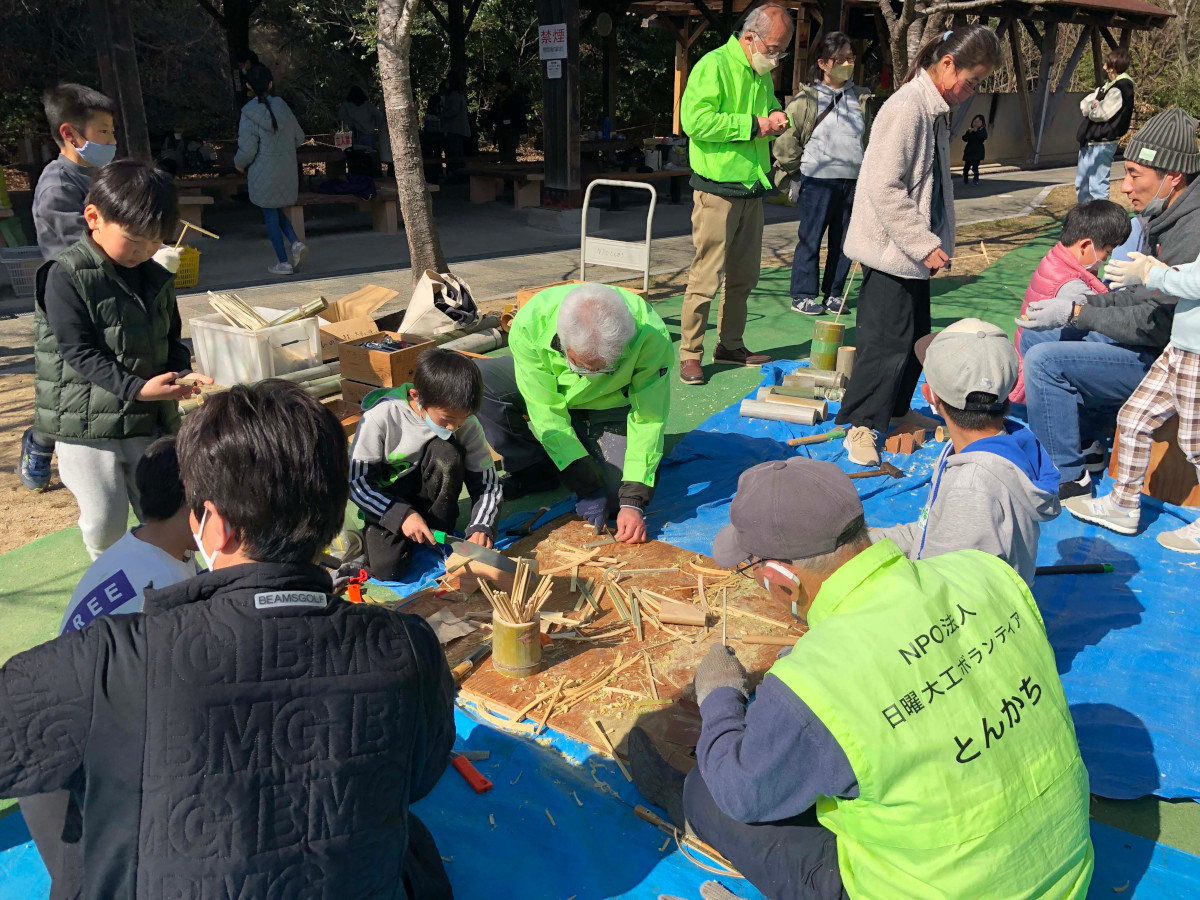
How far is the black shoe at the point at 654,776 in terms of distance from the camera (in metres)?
2.62

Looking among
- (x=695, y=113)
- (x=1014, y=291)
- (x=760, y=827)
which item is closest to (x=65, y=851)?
(x=760, y=827)

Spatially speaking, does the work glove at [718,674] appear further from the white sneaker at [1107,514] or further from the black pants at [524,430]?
the white sneaker at [1107,514]

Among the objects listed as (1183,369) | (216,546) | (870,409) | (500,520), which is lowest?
(500,520)

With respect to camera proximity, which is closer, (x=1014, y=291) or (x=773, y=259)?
(x=1014, y=291)

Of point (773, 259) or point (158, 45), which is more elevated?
point (158, 45)

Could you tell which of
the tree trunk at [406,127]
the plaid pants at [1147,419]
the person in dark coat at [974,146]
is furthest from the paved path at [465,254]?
the plaid pants at [1147,419]

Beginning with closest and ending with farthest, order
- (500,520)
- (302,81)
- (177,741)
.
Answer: (177,741), (500,520), (302,81)

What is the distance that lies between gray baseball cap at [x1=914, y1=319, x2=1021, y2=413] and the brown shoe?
3433mm

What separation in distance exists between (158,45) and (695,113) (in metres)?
17.6

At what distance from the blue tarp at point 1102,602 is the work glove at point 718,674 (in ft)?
3.91

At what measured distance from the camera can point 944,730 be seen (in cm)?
169

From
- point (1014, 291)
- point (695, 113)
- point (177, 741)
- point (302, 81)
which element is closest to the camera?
point (177, 741)

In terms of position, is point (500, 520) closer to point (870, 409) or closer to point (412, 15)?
point (870, 409)

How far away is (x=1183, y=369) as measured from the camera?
13.2 feet
